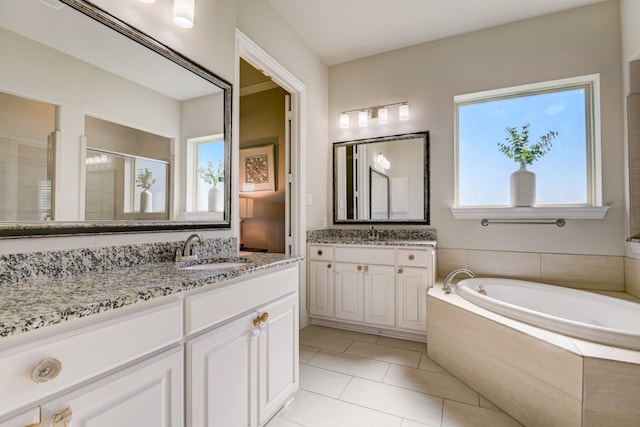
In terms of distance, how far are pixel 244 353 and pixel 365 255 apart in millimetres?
1581

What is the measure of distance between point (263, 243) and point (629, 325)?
3.25 metres

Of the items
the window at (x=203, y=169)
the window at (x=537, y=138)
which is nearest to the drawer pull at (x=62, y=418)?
the window at (x=203, y=169)

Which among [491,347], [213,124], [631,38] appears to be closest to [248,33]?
[213,124]

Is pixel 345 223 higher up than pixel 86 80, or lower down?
lower down

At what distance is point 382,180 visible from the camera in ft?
10.0

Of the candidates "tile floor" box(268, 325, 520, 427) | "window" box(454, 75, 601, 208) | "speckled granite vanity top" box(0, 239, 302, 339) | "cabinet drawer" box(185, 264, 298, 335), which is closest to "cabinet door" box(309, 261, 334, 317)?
"tile floor" box(268, 325, 520, 427)

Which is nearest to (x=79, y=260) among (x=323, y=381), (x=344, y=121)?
(x=323, y=381)

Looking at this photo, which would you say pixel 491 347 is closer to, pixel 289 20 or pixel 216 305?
pixel 216 305

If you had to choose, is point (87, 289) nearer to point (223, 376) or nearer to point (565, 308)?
point (223, 376)

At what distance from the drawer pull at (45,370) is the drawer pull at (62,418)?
0.28 ft

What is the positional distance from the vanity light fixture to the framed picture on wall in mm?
908

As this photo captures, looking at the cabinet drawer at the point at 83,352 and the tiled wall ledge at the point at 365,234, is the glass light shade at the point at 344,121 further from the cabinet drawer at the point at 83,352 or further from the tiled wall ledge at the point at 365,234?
the cabinet drawer at the point at 83,352

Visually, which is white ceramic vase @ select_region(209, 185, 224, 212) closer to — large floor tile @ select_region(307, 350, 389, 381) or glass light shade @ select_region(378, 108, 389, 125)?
large floor tile @ select_region(307, 350, 389, 381)

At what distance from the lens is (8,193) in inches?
35.8
